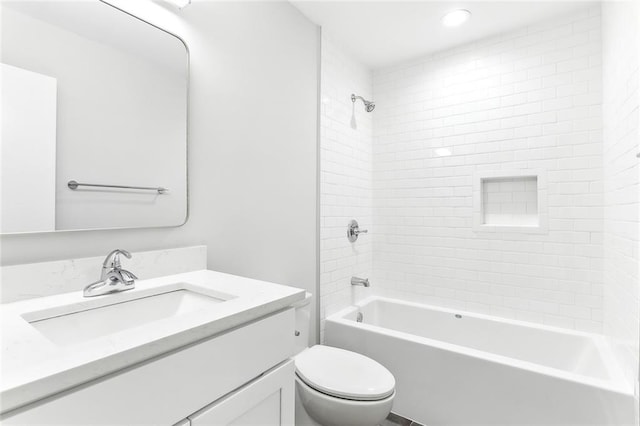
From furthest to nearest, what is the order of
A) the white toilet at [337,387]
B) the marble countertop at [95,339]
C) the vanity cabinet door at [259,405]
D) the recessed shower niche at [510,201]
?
the recessed shower niche at [510,201] → the white toilet at [337,387] → the vanity cabinet door at [259,405] → the marble countertop at [95,339]

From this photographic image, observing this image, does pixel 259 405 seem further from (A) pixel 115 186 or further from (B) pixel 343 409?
(A) pixel 115 186

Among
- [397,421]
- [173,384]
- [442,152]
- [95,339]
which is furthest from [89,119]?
[442,152]

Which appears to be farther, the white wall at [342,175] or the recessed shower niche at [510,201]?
the white wall at [342,175]

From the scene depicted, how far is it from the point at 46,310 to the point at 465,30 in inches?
111

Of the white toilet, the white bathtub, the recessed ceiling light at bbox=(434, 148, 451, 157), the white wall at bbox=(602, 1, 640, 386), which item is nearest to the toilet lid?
the white toilet

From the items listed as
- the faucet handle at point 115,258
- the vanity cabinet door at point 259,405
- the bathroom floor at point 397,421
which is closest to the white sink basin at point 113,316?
the faucet handle at point 115,258

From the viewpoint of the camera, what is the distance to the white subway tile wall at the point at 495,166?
84.1 inches

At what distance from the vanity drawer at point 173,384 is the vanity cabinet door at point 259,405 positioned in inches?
0.9

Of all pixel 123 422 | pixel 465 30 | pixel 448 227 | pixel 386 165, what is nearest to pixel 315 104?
pixel 386 165

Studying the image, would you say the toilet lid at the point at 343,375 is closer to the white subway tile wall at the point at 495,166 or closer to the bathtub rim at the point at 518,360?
the bathtub rim at the point at 518,360

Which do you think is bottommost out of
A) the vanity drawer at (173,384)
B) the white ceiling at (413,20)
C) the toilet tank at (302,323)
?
the toilet tank at (302,323)

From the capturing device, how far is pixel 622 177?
1615mm

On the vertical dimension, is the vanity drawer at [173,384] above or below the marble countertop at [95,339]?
below

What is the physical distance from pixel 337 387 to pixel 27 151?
147cm
